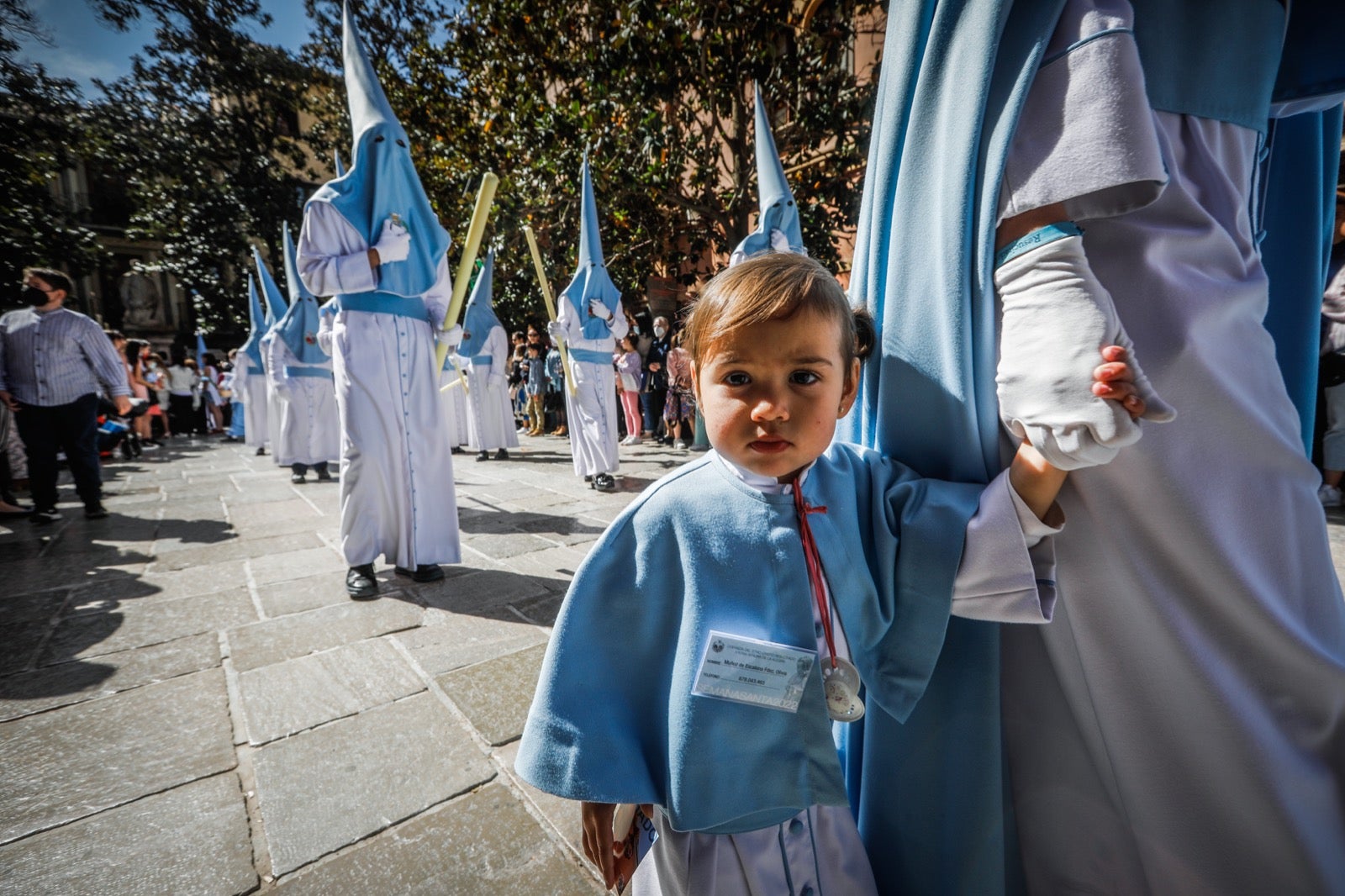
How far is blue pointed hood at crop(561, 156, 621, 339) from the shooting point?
6.13 metres

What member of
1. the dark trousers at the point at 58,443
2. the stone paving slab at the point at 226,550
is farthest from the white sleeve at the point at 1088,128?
the dark trousers at the point at 58,443

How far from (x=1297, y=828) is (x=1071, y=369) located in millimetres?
743

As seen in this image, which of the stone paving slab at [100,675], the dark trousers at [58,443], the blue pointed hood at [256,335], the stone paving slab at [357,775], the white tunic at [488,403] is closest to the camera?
the stone paving slab at [357,775]

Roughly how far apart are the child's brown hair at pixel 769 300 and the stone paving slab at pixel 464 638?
5.74 ft

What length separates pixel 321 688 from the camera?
83.6 inches

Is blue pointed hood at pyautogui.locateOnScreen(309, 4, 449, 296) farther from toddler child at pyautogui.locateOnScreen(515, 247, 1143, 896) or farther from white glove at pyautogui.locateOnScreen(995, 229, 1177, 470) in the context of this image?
white glove at pyautogui.locateOnScreen(995, 229, 1177, 470)

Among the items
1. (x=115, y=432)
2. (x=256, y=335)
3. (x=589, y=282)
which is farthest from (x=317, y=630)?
(x=256, y=335)

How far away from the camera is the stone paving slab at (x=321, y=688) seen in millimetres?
1929

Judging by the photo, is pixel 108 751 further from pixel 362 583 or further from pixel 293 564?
pixel 293 564

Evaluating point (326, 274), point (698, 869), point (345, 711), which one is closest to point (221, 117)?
point (326, 274)

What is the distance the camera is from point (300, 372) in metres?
6.71

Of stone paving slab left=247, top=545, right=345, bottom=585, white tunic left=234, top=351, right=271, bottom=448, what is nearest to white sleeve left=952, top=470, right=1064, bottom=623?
stone paving slab left=247, top=545, right=345, bottom=585

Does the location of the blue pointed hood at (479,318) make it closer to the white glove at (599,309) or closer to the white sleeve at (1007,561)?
the white glove at (599,309)

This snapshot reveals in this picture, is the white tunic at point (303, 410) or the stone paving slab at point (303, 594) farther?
the white tunic at point (303, 410)
